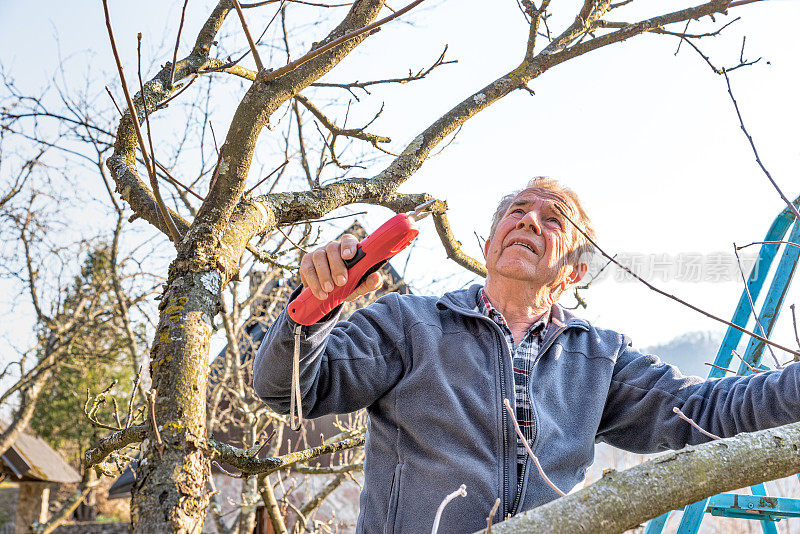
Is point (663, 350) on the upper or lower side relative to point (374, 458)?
upper

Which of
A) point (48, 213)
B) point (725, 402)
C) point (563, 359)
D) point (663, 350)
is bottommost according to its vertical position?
point (725, 402)

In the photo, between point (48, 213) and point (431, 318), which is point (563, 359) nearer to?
point (431, 318)

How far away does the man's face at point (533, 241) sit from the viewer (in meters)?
2.10

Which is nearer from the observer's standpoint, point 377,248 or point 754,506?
point 377,248

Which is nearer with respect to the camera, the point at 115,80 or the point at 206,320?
the point at 206,320

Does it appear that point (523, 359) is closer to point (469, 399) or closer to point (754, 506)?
point (469, 399)

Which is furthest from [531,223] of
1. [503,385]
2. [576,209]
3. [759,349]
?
[759,349]

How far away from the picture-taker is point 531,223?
2160mm

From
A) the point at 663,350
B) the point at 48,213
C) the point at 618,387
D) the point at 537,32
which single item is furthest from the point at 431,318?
the point at 48,213

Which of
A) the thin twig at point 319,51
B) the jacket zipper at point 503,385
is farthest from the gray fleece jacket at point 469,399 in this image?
the thin twig at point 319,51

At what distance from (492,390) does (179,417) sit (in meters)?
0.81

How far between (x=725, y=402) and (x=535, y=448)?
0.54 metres

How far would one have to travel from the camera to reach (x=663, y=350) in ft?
23.7

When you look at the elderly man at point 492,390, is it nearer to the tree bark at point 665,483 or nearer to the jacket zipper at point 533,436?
the jacket zipper at point 533,436
